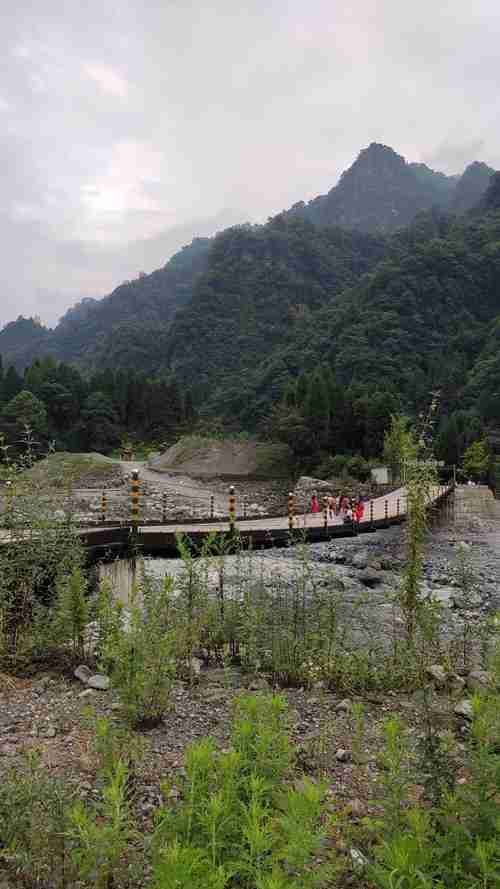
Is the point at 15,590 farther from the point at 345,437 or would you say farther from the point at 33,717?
the point at 345,437

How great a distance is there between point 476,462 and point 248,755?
46878 millimetres

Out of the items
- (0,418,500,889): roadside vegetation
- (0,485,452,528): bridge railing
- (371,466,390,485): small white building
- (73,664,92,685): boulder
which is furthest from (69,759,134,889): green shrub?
(371,466,390,485): small white building

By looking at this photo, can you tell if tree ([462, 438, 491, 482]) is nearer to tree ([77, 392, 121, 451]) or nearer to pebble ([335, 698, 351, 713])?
tree ([77, 392, 121, 451])

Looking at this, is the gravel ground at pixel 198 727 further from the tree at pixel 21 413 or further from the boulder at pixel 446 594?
the tree at pixel 21 413

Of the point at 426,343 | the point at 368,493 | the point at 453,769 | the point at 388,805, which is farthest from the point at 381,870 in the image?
the point at 426,343

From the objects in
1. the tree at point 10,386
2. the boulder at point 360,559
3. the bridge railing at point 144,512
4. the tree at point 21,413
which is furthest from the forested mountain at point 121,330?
the boulder at point 360,559

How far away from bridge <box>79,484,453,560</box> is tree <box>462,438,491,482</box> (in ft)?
101

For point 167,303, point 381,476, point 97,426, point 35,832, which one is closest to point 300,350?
point 97,426

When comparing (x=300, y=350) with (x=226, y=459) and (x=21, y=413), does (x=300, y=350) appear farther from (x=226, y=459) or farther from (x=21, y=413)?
(x=226, y=459)

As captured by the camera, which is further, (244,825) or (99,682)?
(99,682)

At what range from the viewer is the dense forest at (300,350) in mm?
54219

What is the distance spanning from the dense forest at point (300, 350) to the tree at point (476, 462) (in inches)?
123

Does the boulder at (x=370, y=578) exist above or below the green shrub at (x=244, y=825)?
below

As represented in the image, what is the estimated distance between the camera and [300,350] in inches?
3469
